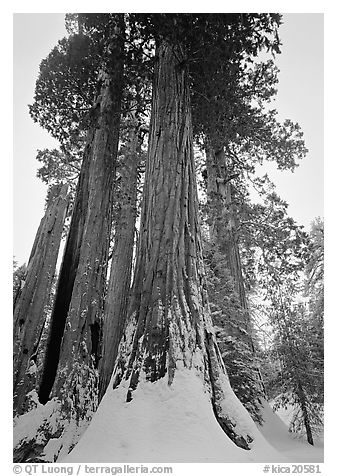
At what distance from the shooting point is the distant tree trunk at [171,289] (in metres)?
2.67

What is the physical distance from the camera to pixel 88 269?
161 inches

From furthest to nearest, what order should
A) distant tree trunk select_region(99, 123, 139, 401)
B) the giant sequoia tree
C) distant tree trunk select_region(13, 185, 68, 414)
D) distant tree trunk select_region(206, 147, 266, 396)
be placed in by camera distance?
distant tree trunk select_region(99, 123, 139, 401), distant tree trunk select_region(206, 147, 266, 396), distant tree trunk select_region(13, 185, 68, 414), the giant sequoia tree

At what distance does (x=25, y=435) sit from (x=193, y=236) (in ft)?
8.17

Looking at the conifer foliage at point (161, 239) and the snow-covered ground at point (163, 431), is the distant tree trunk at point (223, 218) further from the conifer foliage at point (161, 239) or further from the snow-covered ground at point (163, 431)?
the snow-covered ground at point (163, 431)

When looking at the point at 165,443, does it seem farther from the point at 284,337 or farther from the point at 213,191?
the point at 213,191

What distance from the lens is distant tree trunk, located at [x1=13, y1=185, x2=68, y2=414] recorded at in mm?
3385

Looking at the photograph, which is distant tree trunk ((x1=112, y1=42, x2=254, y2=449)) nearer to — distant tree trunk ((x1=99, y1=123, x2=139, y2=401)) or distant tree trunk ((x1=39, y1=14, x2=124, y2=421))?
distant tree trunk ((x1=39, y1=14, x2=124, y2=421))

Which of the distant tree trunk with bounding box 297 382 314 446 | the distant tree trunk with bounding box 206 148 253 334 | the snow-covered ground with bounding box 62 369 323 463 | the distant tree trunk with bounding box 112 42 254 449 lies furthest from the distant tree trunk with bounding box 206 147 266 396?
the snow-covered ground with bounding box 62 369 323 463

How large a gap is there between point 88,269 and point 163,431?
2284 mm

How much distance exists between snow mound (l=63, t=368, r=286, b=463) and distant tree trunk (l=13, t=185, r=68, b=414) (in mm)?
1276

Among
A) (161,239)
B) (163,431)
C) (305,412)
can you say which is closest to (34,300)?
(161,239)

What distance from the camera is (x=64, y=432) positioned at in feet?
10.1

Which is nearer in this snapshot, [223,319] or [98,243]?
[98,243]

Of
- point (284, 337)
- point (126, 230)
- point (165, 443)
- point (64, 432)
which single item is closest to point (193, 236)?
point (165, 443)
